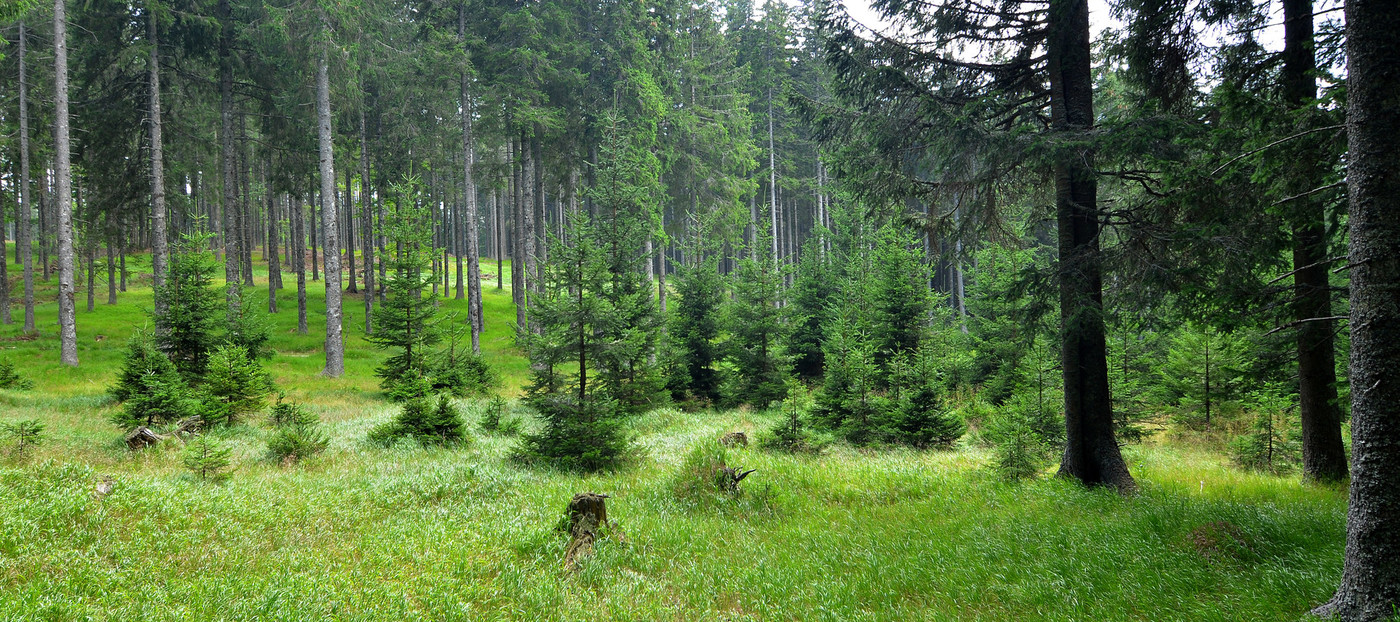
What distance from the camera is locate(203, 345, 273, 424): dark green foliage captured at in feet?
45.1

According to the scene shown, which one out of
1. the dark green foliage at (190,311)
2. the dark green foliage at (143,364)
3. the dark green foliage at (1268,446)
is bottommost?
the dark green foliage at (1268,446)

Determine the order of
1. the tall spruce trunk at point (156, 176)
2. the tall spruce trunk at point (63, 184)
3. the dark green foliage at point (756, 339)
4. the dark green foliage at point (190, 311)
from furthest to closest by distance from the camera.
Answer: the tall spruce trunk at point (156, 176) < the tall spruce trunk at point (63, 184) < the dark green foliage at point (756, 339) < the dark green foliage at point (190, 311)

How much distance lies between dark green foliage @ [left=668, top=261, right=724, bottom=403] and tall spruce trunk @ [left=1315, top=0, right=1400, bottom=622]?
16.4 m

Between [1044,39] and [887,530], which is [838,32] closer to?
[1044,39]

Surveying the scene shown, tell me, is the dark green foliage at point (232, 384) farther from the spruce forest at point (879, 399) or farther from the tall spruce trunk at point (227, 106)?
the tall spruce trunk at point (227, 106)

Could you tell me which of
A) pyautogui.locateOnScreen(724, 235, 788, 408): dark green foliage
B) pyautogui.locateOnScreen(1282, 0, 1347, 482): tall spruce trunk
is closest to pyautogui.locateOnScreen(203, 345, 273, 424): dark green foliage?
pyautogui.locateOnScreen(724, 235, 788, 408): dark green foliage

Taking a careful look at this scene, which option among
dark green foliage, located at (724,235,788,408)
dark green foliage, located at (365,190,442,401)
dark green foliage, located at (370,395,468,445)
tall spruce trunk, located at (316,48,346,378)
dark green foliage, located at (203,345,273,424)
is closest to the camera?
dark green foliage, located at (370,395,468,445)

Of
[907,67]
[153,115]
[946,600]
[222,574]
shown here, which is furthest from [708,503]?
[153,115]

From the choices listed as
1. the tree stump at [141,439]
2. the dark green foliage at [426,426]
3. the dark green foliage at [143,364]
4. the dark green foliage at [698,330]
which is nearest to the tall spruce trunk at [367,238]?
the dark green foliage at [143,364]

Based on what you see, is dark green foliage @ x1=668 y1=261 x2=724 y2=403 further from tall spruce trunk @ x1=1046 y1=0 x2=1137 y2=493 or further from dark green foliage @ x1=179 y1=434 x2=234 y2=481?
dark green foliage @ x1=179 y1=434 x2=234 y2=481

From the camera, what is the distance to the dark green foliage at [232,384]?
1373 cm

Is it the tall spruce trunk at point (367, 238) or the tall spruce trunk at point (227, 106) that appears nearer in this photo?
the tall spruce trunk at point (227, 106)

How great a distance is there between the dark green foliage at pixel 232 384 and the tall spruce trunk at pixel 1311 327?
766 inches

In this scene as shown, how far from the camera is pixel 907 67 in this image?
9.48 metres
